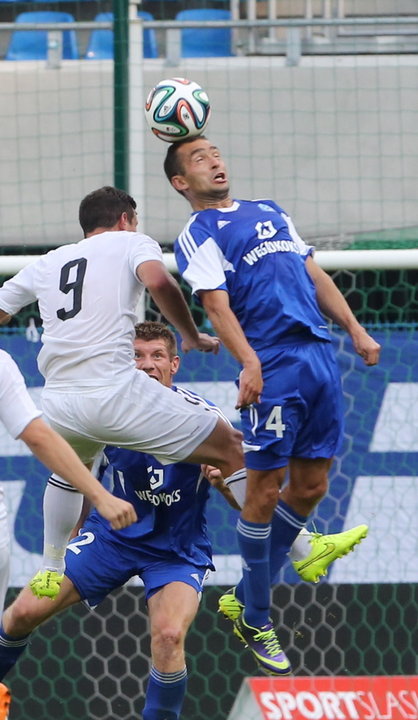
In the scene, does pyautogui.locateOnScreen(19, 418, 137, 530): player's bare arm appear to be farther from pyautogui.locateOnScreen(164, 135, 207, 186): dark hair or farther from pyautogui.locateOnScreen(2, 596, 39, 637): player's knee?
pyautogui.locateOnScreen(2, 596, 39, 637): player's knee

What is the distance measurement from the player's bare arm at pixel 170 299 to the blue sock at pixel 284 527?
744 mm

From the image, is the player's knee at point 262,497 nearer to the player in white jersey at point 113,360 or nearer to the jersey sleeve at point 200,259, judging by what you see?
the player in white jersey at point 113,360

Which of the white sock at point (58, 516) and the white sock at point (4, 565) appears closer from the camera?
the white sock at point (4, 565)

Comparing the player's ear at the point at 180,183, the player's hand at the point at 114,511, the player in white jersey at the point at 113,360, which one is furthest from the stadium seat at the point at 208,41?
the player's hand at the point at 114,511

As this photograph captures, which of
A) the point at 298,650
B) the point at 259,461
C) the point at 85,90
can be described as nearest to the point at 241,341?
the point at 259,461

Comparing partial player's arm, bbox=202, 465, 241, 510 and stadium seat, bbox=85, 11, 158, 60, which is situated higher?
stadium seat, bbox=85, 11, 158, 60

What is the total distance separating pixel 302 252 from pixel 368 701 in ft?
7.50

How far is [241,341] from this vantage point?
4637mm

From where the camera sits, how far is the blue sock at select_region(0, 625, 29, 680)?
5.57m

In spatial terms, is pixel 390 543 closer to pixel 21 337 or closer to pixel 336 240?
pixel 336 240

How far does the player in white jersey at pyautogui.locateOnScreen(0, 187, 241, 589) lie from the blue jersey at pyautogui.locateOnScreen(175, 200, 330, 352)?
0.15 m

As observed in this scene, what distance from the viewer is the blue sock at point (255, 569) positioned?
494 cm

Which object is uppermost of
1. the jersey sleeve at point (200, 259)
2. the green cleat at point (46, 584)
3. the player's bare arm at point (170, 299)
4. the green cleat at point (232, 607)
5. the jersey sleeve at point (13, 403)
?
the jersey sleeve at point (200, 259)

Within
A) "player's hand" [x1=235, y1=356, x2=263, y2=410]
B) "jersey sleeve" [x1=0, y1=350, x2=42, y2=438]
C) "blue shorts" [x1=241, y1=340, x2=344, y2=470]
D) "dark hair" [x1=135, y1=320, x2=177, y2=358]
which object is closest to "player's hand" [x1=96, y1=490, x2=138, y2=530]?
"jersey sleeve" [x1=0, y1=350, x2=42, y2=438]
